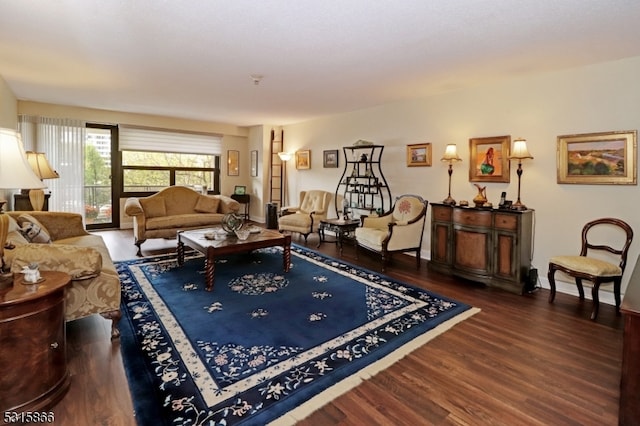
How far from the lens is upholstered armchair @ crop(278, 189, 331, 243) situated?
591 cm

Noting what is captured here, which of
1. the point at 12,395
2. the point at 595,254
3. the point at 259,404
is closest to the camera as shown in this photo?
the point at 12,395

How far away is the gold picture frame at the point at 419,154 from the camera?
16.5 ft

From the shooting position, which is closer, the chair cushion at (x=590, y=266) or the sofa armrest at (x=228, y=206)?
the chair cushion at (x=590, y=266)

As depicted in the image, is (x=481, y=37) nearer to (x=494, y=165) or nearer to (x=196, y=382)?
(x=494, y=165)

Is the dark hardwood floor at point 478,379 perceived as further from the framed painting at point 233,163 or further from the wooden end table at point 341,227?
the framed painting at point 233,163

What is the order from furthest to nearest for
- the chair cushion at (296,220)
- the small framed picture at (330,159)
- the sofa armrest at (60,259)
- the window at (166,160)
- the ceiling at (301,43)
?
the window at (166,160) < the small framed picture at (330,159) < the chair cushion at (296,220) < the ceiling at (301,43) < the sofa armrest at (60,259)

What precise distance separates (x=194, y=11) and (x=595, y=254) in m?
4.34

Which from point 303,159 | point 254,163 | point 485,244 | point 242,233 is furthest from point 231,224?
point 254,163

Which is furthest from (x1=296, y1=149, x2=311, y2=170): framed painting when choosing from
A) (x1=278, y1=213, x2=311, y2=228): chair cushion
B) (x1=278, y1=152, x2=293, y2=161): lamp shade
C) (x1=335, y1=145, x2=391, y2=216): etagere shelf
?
(x1=278, y1=213, x2=311, y2=228): chair cushion

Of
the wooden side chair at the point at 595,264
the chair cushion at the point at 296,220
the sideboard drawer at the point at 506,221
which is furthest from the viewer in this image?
the chair cushion at the point at 296,220

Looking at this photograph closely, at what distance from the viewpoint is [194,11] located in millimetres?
2465

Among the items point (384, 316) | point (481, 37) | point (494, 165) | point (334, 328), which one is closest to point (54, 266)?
point (334, 328)

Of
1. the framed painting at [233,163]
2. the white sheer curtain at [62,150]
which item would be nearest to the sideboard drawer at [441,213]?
the framed painting at [233,163]

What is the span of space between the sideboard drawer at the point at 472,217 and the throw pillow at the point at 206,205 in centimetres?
414
